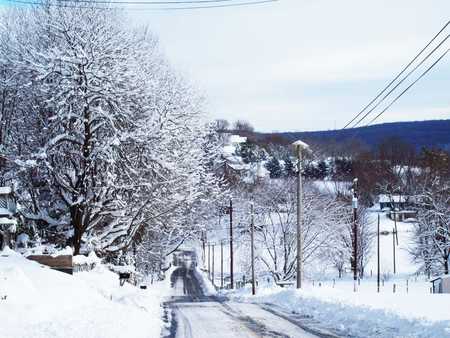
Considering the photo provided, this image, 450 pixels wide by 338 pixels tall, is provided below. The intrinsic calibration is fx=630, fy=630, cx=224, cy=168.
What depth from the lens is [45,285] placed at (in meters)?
17.8

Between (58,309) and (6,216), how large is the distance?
12700mm

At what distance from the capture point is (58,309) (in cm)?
1573

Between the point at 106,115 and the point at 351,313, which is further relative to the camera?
the point at 106,115

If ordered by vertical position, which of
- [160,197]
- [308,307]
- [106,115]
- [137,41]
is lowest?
[308,307]

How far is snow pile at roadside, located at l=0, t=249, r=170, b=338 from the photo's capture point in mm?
12727

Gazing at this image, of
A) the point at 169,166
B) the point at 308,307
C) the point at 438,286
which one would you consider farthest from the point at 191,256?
the point at 308,307

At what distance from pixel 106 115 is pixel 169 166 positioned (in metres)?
4.30

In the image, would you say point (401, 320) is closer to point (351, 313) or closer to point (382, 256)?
point (351, 313)

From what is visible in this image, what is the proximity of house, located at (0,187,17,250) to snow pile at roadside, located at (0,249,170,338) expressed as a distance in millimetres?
5578

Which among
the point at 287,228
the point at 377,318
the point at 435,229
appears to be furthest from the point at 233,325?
the point at 435,229

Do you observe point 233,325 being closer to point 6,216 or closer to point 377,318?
point 377,318

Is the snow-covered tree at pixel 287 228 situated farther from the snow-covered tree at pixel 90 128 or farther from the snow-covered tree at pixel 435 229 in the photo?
the snow-covered tree at pixel 90 128

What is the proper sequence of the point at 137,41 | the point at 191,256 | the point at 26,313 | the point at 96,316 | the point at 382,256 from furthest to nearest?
the point at 191,256
the point at 382,256
the point at 137,41
the point at 96,316
the point at 26,313

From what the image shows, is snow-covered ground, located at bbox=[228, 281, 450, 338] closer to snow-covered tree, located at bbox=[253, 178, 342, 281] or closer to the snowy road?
the snowy road
